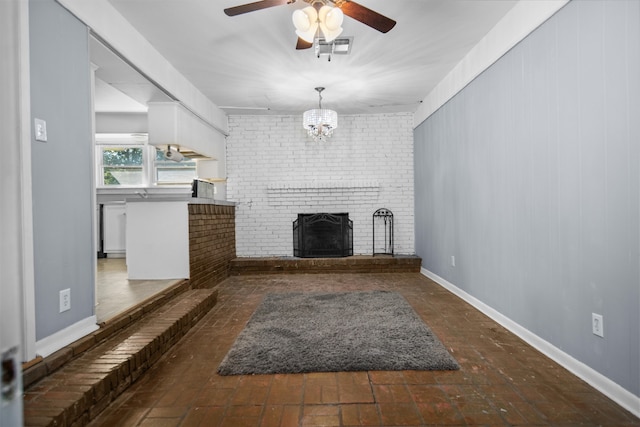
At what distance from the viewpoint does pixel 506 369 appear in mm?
2133

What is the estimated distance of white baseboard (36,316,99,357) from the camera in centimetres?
189

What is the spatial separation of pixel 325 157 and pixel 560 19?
152 inches

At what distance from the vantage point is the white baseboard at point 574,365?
1.72 metres

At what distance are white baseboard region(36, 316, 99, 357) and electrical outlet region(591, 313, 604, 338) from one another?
2.97 meters

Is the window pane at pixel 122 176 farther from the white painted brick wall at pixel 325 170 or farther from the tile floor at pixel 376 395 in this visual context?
the tile floor at pixel 376 395

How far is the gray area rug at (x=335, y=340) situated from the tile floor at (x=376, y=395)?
3.4 inches

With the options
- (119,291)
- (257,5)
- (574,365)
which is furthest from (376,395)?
(119,291)

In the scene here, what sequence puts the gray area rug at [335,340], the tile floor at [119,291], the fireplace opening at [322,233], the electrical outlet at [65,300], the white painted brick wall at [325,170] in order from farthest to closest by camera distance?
the white painted brick wall at [325,170] → the fireplace opening at [322,233] → the tile floor at [119,291] → the gray area rug at [335,340] → the electrical outlet at [65,300]

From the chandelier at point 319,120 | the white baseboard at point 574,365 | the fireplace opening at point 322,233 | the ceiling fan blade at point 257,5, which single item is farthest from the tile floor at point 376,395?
the fireplace opening at point 322,233

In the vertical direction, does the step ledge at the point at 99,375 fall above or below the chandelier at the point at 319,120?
below

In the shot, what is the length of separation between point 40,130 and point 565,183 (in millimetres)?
3057

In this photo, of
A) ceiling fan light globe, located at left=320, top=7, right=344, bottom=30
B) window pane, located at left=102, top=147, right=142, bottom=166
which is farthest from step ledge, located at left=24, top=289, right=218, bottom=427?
window pane, located at left=102, top=147, right=142, bottom=166

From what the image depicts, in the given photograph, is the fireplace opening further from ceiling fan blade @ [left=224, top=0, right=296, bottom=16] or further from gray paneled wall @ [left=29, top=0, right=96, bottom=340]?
ceiling fan blade @ [left=224, top=0, right=296, bottom=16]

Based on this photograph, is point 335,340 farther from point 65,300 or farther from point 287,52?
point 287,52
